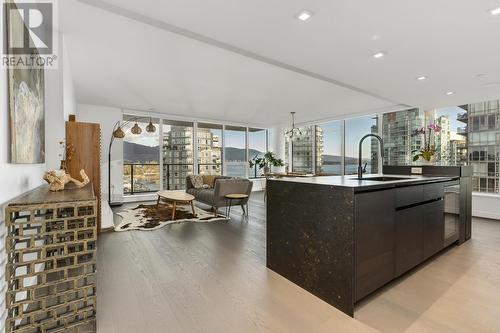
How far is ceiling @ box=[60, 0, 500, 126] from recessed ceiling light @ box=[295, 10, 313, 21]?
0.15 feet

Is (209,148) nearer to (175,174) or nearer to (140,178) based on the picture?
(175,174)

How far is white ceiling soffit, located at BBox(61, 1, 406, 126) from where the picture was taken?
284 cm

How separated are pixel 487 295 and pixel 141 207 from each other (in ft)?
19.9

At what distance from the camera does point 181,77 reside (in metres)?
4.33

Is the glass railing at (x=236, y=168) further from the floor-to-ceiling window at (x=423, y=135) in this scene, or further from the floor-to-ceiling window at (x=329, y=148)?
the floor-to-ceiling window at (x=423, y=135)

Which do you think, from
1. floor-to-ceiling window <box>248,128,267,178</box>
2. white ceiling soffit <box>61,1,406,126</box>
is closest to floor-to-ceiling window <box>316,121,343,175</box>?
white ceiling soffit <box>61,1,406,126</box>

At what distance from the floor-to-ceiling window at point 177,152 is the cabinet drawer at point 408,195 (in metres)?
6.59

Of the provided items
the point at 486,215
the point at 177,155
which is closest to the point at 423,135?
the point at 486,215

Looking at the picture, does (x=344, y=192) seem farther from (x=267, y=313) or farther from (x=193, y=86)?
(x=193, y=86)

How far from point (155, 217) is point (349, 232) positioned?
405cm

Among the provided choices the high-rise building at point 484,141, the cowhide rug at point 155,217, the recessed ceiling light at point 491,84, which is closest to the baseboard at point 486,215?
the high-rise building at point 484,141

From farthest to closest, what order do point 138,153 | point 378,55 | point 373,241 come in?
point 138,153 < point 378,55 < point 373,241

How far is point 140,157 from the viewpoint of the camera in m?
7.39

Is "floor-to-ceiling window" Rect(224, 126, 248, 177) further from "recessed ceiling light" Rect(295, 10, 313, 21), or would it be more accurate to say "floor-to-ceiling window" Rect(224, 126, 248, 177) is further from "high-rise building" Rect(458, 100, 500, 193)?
"recessed ceiling light" Rect(295, 10, 313, 21)
